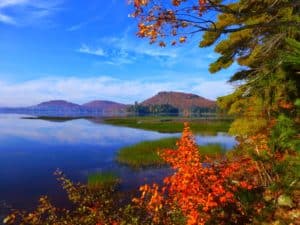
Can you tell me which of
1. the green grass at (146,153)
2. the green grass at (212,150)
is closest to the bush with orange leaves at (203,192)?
the green grass at (146,153)

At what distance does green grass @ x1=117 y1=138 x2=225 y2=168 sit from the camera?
103 feet

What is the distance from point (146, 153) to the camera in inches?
1390

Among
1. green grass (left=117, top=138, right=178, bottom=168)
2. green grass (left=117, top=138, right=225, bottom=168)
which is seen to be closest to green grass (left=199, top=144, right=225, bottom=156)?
green grass (left=117, top=138, right=225, bottom=168)

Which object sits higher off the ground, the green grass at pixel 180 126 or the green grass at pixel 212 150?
the green grass at pixel 180 126

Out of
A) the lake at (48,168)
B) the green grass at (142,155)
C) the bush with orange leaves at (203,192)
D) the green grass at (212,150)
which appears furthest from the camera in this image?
the green grass at (212,150)

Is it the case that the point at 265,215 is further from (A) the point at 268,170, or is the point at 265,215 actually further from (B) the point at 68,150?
(B) the point at 68,150

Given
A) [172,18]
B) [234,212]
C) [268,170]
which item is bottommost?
[234,212]

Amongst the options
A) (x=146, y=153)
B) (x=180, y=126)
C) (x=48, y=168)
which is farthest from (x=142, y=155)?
(x=180, y=126)

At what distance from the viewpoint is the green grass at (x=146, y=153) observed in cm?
3125

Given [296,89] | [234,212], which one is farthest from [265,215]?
[296,89]

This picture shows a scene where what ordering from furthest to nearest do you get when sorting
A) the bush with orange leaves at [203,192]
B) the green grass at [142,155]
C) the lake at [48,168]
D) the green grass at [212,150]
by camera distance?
1. the green grass at [212,150]
2. the green grass at [142,155]
3. the lake at [48,168]
4. the bush with orange leaves at [203,192]

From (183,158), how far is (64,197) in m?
13.3

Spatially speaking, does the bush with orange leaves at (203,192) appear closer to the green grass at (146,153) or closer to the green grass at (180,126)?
the green grass at (146,153)

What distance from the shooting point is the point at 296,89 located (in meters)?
16.5
